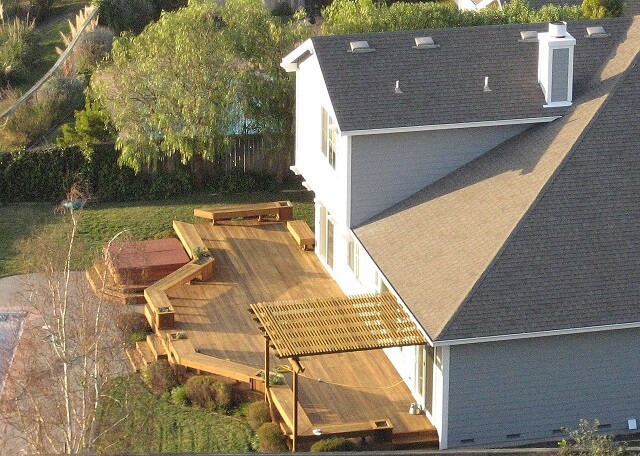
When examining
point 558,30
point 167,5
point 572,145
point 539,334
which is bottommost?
point 167,5

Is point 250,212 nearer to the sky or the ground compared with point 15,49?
nearer to the ground

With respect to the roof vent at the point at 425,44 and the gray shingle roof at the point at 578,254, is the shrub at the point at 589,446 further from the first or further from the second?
the roof vent at the point at 425,44

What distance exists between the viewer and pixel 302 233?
1340 inches

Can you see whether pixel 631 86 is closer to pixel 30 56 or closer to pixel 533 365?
pixel 533 365

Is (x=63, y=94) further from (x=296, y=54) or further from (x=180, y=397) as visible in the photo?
(x=180, y=397)

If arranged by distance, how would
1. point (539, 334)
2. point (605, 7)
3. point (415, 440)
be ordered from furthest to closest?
1. point (605, 7)
2. point (415, 440)
3. point (539, 334)

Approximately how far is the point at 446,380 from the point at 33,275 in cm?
1212

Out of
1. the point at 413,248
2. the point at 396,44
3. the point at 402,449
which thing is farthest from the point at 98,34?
the point at 402,449

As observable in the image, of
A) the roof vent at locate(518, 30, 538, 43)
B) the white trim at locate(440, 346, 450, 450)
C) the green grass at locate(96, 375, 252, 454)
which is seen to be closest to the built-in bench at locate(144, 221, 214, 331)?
the green grass at locate(96, 375, 252, 454)

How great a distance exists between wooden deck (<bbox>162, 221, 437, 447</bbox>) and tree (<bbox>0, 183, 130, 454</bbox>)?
387 centimetres

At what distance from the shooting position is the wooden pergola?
952 inches

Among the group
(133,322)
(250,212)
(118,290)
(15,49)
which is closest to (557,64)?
(250,212)

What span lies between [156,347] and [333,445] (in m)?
6.49

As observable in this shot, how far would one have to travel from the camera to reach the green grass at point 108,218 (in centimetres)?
3431
